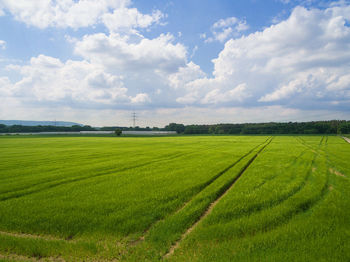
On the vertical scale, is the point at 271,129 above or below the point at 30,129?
below

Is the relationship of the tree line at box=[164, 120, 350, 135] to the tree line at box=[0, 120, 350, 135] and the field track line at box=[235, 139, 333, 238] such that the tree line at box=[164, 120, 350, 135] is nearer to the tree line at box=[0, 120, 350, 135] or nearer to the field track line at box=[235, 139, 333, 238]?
the tree line at box=[0, 120, 350, 135]

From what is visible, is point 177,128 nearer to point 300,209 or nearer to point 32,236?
point 300,209

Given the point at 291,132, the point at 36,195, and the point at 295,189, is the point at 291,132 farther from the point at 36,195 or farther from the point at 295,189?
the point at 36,195

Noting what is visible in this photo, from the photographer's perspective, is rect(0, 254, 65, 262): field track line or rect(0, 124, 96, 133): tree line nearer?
rect(0, 254, 65, 262): field track line

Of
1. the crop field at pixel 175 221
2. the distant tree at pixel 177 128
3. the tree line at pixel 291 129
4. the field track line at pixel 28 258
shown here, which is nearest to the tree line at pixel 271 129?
the tree line at pixel 291 129

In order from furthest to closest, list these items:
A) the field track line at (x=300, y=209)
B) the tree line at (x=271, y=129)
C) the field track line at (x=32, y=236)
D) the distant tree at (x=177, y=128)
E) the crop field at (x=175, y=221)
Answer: the distant tree at (x=177, y=128), the tree line at (x=271, y=129), the field track line at (x=300, y=209), the field track line at (x=32, y=236), the crop field at (x=175, y=221)

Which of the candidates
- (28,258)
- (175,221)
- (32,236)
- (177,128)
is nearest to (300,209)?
(175,221)

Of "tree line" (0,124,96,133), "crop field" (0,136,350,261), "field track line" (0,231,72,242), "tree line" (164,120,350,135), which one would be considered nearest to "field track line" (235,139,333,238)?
"crop field" (0,136,350,261)

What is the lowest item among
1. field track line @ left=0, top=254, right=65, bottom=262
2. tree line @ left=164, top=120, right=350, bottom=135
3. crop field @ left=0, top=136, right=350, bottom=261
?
field track line @ left=0, top=254, right=65, bottom=262

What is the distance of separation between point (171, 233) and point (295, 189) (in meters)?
8.96

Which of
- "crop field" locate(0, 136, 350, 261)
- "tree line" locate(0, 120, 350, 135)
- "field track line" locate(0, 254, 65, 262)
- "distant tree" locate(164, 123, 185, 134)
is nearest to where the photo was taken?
"field track line" locate(0, 254, 65, 262)

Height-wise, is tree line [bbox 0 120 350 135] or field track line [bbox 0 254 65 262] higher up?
tree line [bbox 0 120 350 135]

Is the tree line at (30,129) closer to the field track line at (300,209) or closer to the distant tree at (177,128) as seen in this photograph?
the distant tree at (177,128)

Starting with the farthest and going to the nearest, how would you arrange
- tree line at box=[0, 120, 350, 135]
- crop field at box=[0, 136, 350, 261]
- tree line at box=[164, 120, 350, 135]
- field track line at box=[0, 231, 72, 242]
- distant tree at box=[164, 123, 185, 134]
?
distant tree at box=[164, 123, 185, 134] < tree line at box=[0, 120, 350, 135] < tree line at box=[164, 120, 350, 135] < field track line at box=[0, 231, 72, 242] < crop field at box=[0, 136, 350, 261]
